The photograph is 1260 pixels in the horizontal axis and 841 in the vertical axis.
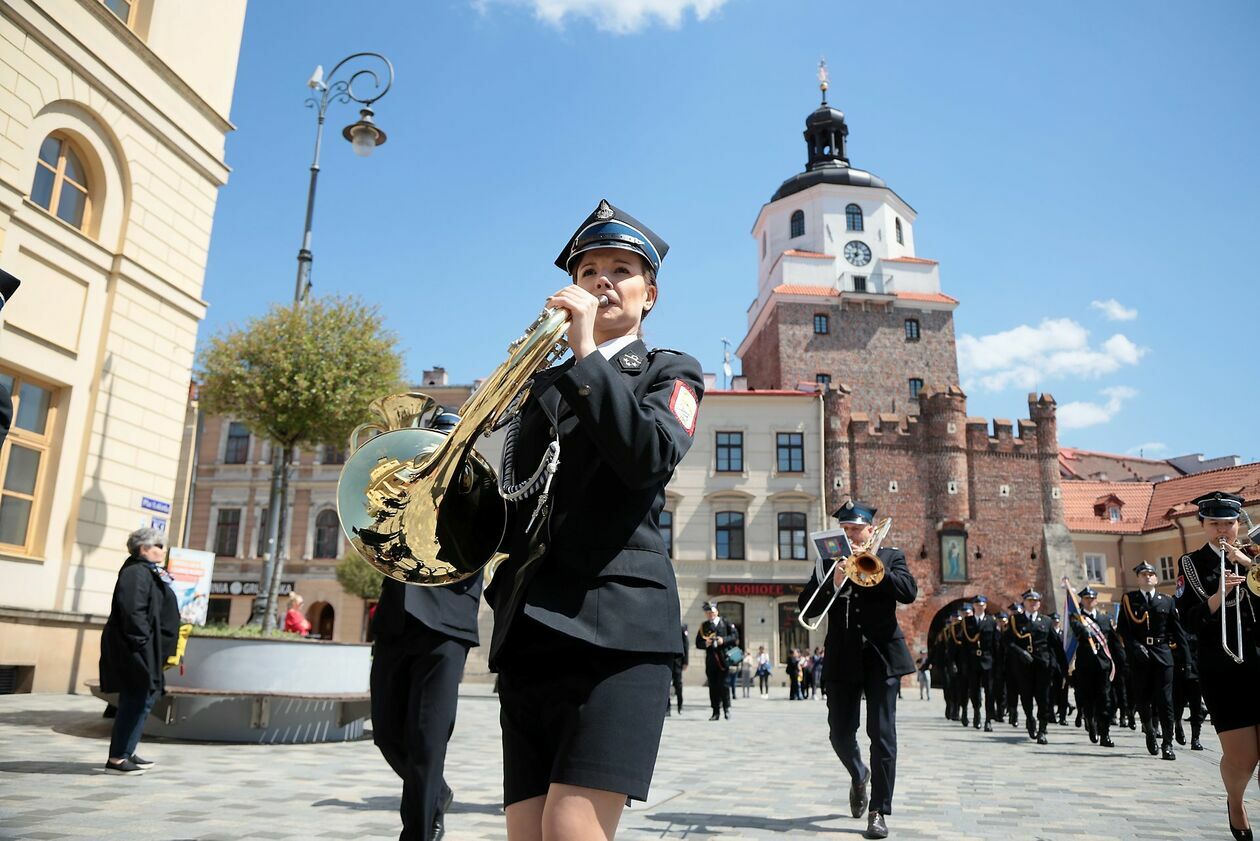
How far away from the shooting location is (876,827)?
5.67m

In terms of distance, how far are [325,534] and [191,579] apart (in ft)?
101

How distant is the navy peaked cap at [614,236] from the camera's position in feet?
8.91

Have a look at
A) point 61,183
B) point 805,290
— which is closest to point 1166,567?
point 805,290

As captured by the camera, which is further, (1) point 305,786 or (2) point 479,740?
(2) point 479,740

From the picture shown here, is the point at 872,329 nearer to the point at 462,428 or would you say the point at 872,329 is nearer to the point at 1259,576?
the point at 1259,576

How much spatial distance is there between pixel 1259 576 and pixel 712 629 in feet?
44.9

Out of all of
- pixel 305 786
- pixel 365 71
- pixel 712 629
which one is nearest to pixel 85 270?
pixel 365 71

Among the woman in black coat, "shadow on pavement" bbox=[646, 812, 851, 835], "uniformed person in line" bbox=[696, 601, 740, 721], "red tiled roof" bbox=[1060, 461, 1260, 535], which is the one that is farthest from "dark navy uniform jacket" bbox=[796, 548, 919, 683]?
"red tiled roof" bbox=[1060, 461, 1260, 535]

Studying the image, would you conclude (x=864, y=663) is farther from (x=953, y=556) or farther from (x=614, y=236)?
(x=953, y=556)

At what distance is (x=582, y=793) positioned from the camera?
2.13m

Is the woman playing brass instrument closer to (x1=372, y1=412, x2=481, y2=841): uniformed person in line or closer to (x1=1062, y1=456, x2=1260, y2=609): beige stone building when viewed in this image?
(x1=372, y1=412, x2=481, y2=841): uniformed person in line

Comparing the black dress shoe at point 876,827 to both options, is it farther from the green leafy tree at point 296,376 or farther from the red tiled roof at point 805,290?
the red tiled roof at point 805,290

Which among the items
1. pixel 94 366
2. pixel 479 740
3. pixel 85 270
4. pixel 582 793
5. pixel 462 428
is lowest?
pixel 479 740

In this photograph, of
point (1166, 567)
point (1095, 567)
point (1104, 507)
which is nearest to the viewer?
point (1166, 567)
